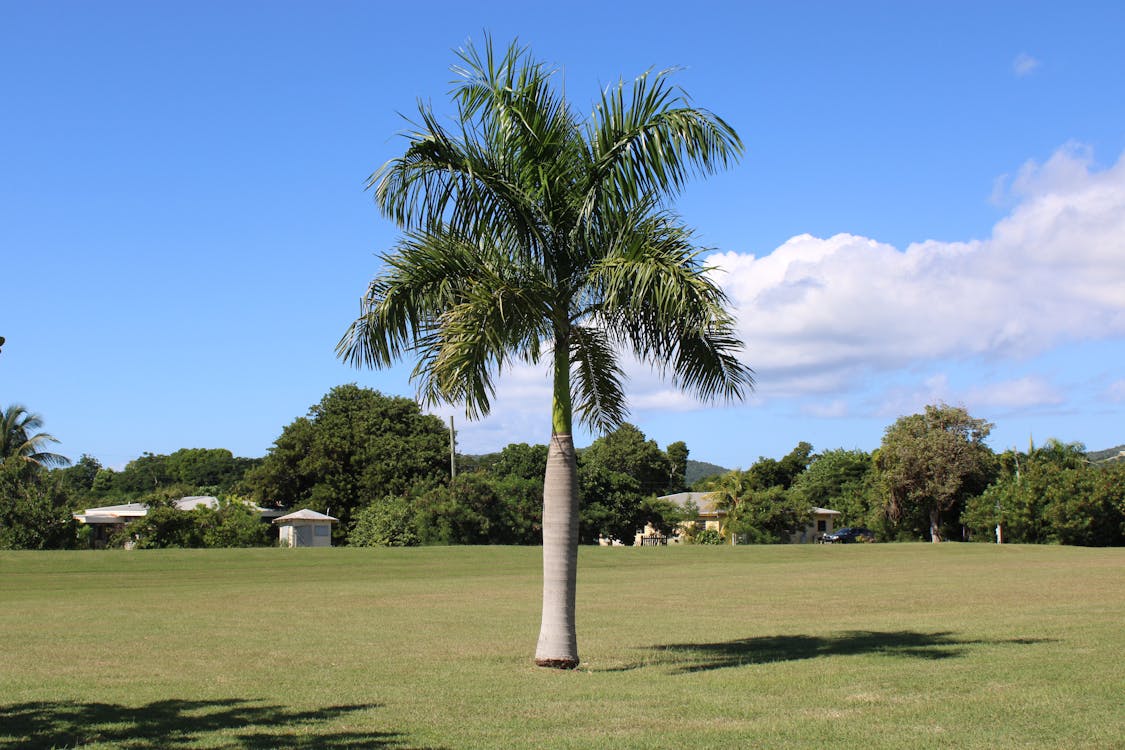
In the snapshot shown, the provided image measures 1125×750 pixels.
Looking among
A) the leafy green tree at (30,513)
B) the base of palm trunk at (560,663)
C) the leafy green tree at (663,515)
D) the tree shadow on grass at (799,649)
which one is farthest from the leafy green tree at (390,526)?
the base of palm trunk at (560,663)

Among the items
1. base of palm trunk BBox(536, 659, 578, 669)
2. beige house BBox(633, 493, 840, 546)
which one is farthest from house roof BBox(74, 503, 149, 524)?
base of palm trunk BBox(536, 659, 578, 669)

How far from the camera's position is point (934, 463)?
220 ft

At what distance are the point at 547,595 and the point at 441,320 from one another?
11.7ft

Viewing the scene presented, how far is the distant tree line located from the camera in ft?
179

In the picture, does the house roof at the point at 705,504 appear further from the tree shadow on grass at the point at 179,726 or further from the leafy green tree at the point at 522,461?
the tree shadow on grass at the point at 179,726

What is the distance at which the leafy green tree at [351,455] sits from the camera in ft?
228

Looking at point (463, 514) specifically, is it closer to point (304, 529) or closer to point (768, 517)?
point (304, 529)

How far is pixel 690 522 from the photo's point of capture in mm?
71000

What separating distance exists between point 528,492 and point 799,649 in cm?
4438

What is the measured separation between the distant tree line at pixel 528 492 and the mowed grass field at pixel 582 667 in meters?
23.2

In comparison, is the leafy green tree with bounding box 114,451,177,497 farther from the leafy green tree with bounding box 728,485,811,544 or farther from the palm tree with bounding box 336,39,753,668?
the palm tree with bounding box 336,39,753,668

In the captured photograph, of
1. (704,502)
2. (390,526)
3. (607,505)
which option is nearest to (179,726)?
(390,526)

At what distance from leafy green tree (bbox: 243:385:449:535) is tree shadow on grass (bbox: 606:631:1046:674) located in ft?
173

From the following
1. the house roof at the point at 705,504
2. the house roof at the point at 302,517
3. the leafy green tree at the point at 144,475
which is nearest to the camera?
the house roof at the point at 302,517
